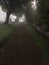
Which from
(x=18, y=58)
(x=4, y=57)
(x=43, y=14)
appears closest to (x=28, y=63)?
(x=18, y=58)

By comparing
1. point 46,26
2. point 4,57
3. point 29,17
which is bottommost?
point 29,17

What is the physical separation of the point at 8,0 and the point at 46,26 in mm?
23272

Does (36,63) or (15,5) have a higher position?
(36,63)

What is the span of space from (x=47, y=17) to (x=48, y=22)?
1.75 ft

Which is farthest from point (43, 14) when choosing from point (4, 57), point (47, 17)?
point (4, 57)

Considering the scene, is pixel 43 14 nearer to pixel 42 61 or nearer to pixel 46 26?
pixel 46 26

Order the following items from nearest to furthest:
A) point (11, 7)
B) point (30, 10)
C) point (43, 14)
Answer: point (43, 14) < point (11, 7) < point (30, 10)

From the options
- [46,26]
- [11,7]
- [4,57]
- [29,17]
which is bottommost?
[29,17]

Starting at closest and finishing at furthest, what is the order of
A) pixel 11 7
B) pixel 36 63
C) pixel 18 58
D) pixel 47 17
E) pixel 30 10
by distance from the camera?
pixel 36 63
pixel 18 58
pixel 47 17
pixel 11 7
pixel 30 10

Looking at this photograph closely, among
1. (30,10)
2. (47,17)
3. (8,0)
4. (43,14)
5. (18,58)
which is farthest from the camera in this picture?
(30,10)

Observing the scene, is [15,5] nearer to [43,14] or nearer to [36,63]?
[43,14]

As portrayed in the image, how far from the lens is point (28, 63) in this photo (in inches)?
393

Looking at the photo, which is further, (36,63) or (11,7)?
(11,7)

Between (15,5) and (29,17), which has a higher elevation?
(15,5)
